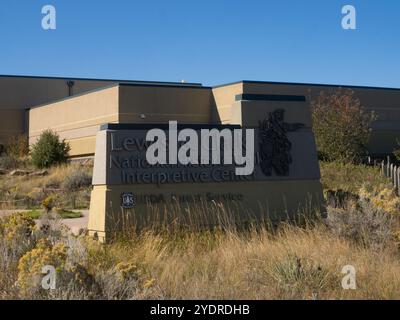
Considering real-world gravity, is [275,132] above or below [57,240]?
above

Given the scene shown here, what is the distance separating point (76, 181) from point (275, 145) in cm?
1556

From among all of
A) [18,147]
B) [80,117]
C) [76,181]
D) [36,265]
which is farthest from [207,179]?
[18,147]

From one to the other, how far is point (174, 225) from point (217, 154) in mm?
1824

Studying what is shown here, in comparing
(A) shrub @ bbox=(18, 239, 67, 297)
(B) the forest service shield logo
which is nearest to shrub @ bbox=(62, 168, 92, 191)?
(B) the forest service shield logo

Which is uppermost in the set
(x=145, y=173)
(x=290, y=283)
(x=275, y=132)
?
(x=275, y=132)

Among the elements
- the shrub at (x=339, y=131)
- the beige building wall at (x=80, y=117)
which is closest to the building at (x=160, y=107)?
the beige building wall at (x=80, y=117)

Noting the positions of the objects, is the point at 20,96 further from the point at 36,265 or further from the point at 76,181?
the point at 36,265

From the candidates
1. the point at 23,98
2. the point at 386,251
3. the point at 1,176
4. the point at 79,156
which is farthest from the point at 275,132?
the point at 23,98

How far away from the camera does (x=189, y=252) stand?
10625mm

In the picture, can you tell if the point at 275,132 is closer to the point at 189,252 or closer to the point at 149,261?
the point at 189,252

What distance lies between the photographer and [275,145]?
14375 millimetres

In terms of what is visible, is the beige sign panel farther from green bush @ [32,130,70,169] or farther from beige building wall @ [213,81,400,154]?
beige building wall @ [213,81,400,154]

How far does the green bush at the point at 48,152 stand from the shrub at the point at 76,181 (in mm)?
10718

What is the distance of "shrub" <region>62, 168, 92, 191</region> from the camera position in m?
27.8
